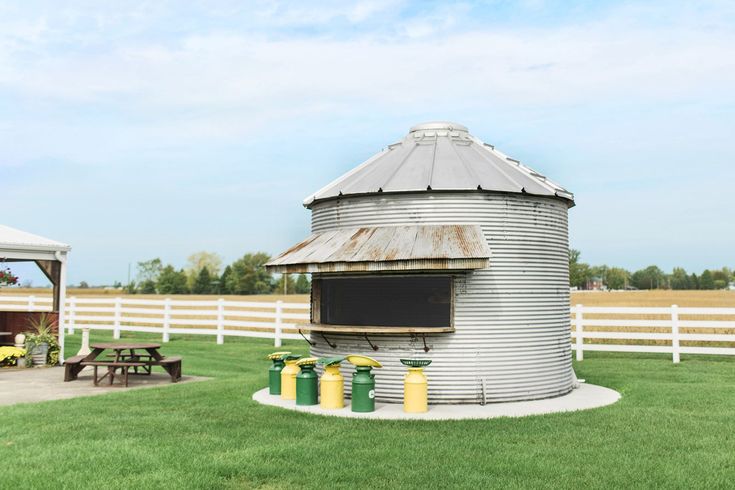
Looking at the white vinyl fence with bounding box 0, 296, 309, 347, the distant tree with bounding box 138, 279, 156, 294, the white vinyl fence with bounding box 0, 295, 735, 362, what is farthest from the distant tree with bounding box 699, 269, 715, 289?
the white vinyl fence with bounding box 0, 296, 309, 347

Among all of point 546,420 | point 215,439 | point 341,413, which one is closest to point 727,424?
point 546,420

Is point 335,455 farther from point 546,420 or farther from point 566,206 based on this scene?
point 566,206

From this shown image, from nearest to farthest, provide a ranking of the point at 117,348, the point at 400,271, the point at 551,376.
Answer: the point at 400,271, the point at 551,376, the point at 117,348

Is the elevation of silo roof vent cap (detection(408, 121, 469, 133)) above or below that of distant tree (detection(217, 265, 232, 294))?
above

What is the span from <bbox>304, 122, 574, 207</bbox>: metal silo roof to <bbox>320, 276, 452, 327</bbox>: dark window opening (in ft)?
7.73

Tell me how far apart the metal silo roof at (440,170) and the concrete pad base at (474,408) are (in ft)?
10.4

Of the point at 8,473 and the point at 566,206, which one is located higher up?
the point at 566,206

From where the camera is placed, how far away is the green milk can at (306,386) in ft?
33.4

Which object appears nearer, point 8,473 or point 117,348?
point 8,473

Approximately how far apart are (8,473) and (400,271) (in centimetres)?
559

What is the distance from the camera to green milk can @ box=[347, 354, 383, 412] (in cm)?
962

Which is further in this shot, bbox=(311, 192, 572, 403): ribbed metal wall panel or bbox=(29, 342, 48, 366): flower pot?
bbox=(29, 342, 48, 366): flower pot

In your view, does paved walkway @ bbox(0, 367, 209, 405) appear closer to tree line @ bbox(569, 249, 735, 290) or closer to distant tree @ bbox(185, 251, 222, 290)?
distant tree @ bbox(185, 251, 222, 290)

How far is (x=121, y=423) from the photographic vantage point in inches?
350
